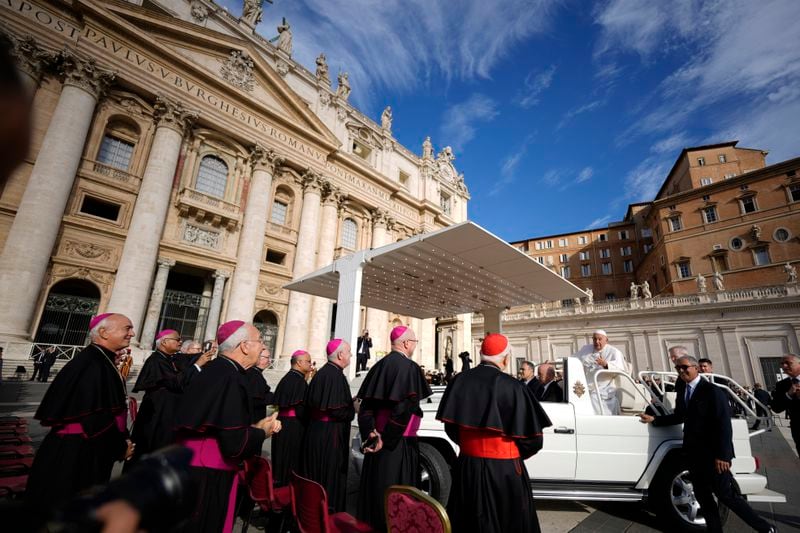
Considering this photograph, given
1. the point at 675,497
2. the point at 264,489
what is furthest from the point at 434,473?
the point at 675,497

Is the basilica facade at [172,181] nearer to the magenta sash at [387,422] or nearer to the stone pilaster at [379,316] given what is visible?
the stone pilaster at [379,316]

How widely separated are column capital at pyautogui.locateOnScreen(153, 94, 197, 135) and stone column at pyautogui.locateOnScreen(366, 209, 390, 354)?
1271cm

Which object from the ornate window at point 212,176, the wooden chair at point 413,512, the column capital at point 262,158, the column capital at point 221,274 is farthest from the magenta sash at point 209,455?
the column capital at point 262,158

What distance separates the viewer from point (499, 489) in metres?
3.03

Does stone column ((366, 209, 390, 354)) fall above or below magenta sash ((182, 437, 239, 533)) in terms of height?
above

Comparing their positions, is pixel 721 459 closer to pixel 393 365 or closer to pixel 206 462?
pixel 393 365

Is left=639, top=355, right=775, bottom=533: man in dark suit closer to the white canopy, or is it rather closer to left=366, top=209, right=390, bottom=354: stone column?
the white canopy

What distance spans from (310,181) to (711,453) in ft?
69.2

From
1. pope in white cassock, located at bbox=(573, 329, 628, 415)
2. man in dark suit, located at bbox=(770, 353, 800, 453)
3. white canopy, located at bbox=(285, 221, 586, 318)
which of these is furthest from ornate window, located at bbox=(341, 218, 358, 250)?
man in dark suit, located at bbox=(770, 353, 800, 453)

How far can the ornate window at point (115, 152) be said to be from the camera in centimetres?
1541

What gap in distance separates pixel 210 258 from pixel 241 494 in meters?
15.3

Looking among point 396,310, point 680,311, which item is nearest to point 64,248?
point 396,310

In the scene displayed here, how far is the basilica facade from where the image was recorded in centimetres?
1304

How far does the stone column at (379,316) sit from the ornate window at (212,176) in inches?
405
